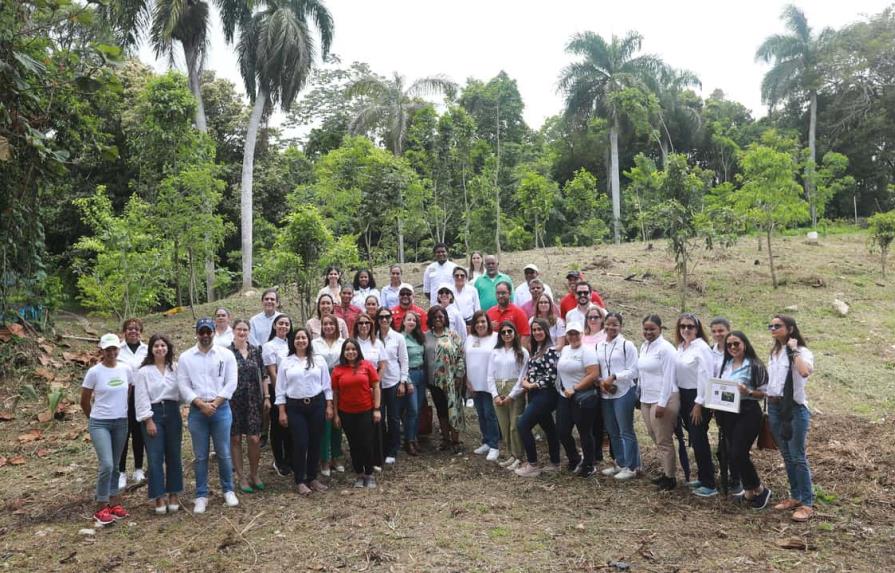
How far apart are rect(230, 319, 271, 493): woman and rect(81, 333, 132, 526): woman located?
3.09ft

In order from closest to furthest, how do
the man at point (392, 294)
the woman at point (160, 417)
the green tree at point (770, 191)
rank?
1. the woman at point (160, 417)
2. the man at point (392, 294)
3. the green tree at point (770, 191)

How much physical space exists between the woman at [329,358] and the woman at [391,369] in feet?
→ 1.49

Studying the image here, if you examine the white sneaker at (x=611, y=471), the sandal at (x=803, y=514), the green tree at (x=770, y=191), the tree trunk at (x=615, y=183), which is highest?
the tree trunk at (x=615, y=183)

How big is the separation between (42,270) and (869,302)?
1744 cm

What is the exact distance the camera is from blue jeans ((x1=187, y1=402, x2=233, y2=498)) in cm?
569

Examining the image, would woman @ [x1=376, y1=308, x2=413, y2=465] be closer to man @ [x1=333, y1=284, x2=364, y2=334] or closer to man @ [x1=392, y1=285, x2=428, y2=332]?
man @ [x1=392, y1=285, x2=428, y2=332]

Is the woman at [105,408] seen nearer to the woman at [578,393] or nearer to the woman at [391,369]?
the woman at [391,369]

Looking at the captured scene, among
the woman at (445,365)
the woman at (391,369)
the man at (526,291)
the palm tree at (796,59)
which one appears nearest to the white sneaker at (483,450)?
the woman at (445,365)

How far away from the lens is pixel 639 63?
29.4 metres

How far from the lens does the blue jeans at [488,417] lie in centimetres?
699

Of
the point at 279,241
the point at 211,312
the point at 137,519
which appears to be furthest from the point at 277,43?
the point at 137,519

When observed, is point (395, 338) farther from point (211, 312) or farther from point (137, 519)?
point (211, 312)

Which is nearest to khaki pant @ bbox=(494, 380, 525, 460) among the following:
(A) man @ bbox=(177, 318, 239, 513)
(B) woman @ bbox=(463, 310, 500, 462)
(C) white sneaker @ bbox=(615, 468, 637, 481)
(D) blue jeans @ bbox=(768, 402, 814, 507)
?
(B) woman @ bbox=(463, 310, 500, 462)

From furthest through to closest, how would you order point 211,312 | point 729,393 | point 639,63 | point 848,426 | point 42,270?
point 639,63, point 211,312, point 42,270, point 848,426, point 729,393
